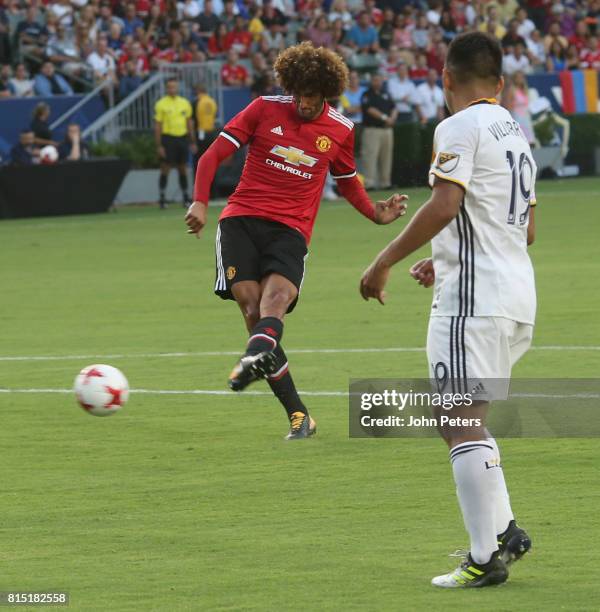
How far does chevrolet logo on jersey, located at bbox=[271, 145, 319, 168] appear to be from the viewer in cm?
927

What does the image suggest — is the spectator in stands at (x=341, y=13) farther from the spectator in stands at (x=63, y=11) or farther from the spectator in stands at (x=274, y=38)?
the spectator in stands at (x=63, y=11)

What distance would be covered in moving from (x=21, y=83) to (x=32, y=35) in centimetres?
143

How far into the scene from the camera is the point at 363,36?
36562 millimetres

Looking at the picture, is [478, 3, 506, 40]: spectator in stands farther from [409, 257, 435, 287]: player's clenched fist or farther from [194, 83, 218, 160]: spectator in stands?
[409, 257, 435, 287]: player's clenched fist

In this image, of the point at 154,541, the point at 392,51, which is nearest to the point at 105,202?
the point at 392,51

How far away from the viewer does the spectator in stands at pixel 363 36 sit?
36.4 m

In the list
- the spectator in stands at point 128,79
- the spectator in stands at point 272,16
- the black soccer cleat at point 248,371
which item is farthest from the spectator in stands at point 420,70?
the black soccer cleat at point 248,371

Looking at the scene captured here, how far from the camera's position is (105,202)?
29.8 metres

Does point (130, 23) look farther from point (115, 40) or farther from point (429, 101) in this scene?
point (429, 101)

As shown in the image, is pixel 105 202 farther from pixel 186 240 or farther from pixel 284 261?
pixel 284 261

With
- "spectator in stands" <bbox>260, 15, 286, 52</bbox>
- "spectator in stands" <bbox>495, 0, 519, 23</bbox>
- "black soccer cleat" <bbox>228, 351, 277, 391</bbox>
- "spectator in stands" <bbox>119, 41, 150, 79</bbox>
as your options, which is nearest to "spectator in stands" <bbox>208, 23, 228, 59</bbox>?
"spectator in stands" <bbox>260, 15, 286, 52</bbox>

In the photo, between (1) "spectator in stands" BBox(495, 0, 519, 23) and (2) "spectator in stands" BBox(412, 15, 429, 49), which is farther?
(1) "spectator in stands" BBox(495, 0, 519, 23)

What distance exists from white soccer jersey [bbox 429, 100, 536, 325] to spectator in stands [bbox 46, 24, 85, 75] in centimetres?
2723

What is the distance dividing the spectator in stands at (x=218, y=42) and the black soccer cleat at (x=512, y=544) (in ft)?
95.2
